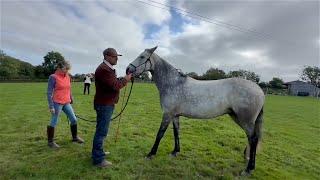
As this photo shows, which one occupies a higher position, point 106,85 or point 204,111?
point 106,85

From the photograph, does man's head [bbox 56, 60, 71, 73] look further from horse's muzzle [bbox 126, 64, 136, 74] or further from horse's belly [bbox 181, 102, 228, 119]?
horse's belly [bbox 181, 102, 228, 119]

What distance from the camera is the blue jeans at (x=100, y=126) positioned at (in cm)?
608

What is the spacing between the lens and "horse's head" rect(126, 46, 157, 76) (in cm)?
658

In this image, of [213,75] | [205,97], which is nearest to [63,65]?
[205,97]

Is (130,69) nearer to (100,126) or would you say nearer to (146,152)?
(100,126)

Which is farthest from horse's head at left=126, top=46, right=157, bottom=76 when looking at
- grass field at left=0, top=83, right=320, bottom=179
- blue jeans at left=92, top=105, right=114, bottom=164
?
grass field at left=0, top=83, right=320, bottom=179

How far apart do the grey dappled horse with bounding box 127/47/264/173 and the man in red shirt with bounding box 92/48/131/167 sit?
26.1 inches

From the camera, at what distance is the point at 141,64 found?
667 cm

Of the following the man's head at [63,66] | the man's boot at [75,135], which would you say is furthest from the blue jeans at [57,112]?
the man's head at [63,66]

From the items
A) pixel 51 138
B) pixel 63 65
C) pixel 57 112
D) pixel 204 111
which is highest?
pixel 63 65

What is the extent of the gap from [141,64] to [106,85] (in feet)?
3.54

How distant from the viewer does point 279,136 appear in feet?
36.6

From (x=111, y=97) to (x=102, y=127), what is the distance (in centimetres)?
62

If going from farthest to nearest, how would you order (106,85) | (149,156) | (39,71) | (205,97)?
(39,71)
(149,156)
(205,97)
(106,85)
